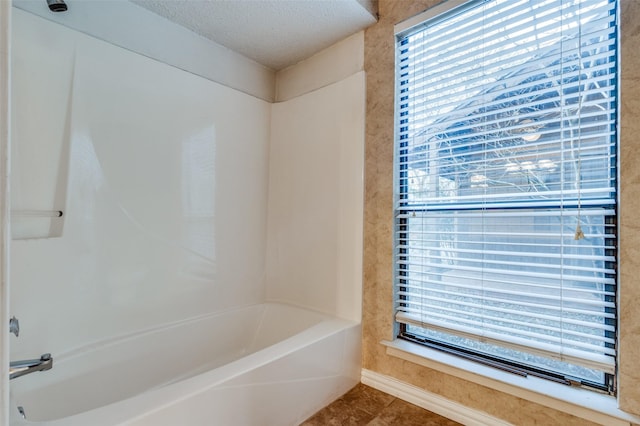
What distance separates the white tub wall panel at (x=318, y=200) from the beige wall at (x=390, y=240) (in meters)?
0.09

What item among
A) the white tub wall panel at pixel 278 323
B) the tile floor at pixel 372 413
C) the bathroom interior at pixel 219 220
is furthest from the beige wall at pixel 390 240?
the white tub wall panel at pixel 278 323

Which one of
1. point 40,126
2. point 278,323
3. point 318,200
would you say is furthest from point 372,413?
point 40,126

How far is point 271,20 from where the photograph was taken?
1.83 metres

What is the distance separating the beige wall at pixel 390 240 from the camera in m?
1.14

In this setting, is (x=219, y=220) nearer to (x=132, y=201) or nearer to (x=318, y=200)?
(x=132, y=201)

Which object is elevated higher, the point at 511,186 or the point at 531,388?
the point at 511,186

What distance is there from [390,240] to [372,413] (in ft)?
2.95

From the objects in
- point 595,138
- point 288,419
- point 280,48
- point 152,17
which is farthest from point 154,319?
point 595,138

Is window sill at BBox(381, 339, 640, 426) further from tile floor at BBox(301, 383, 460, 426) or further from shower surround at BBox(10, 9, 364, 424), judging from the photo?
shower surround at BBox(10, 9, 364, 424)

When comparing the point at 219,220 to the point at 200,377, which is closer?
the point at 200,377

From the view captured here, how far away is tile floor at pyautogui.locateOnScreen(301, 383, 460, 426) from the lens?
1.50 m

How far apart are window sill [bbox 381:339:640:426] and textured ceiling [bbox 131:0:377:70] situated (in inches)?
75.6

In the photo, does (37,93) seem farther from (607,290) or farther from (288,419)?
(607,290)

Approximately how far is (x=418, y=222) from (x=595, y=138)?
0.82m
